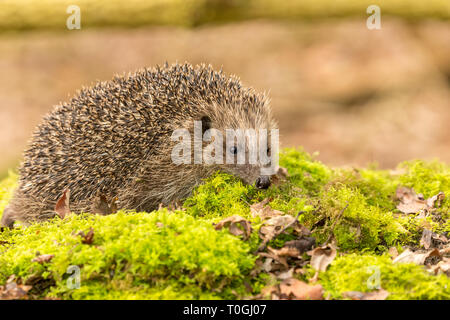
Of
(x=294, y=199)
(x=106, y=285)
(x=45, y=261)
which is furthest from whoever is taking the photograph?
(x=294, y=199)

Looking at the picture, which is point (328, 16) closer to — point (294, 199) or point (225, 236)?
point (294, 199)

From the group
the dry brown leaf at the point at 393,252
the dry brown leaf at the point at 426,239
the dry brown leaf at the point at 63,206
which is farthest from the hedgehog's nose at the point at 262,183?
the dry brown leaf at the point at 63,206

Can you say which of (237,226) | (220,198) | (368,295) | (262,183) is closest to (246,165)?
(262,183)

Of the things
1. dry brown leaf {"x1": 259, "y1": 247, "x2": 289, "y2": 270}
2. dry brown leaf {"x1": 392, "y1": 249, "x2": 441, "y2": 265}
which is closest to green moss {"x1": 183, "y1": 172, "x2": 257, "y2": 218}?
dry brown leaf {"x1": 259, "y1": 247, "x2": 289, "y2": 270}

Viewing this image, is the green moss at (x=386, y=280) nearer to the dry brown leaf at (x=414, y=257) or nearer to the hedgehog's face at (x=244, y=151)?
the dry brown leaf at (x=414, y=257)

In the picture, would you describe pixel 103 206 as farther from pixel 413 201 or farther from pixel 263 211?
pixel 413 201
